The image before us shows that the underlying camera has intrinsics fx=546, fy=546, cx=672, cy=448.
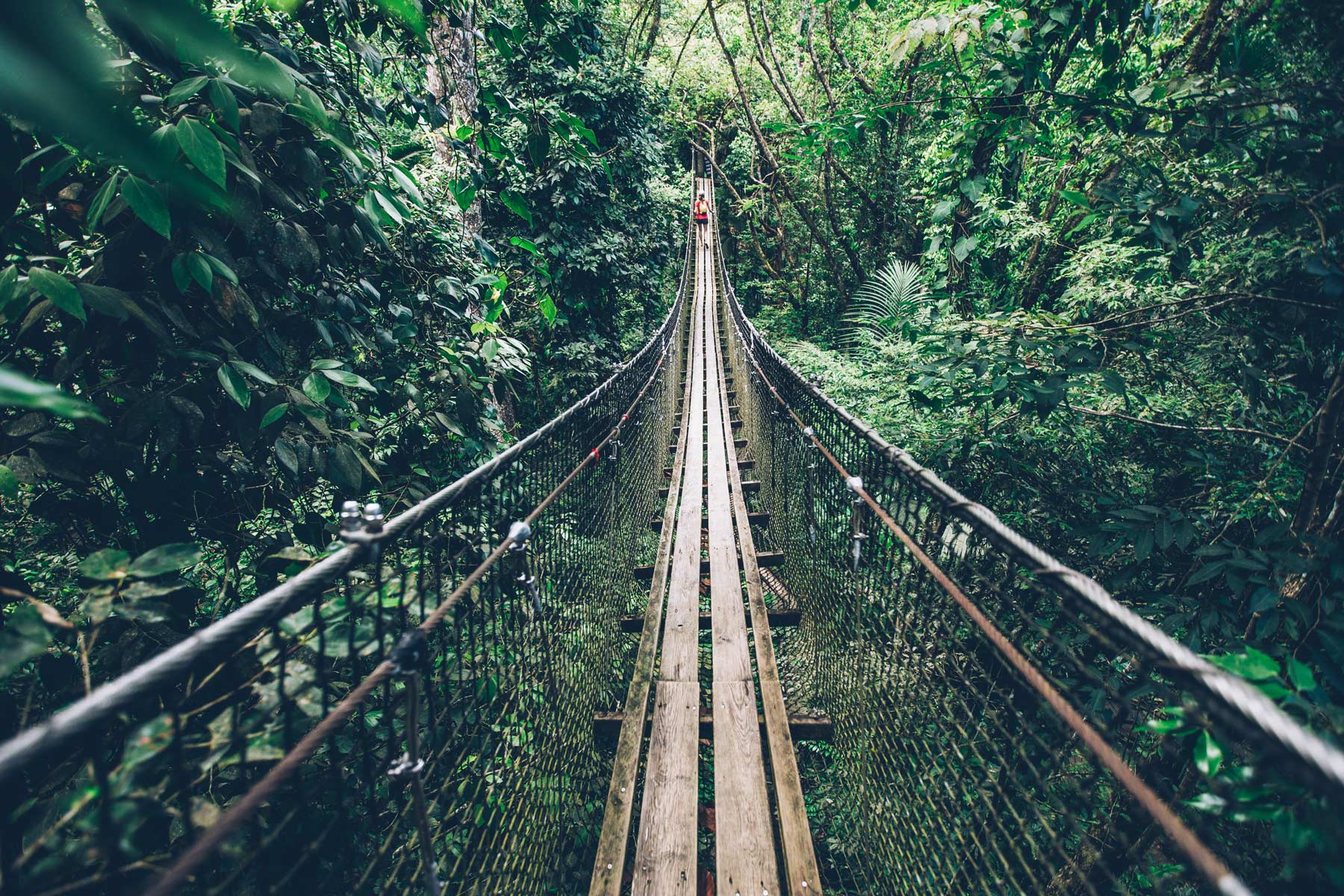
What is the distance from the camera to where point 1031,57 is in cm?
181

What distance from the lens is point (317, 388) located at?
3.87ft

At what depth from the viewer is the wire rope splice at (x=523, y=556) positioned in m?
1.20

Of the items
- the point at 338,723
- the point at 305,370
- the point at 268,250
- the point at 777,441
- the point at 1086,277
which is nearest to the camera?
the point at 338,723

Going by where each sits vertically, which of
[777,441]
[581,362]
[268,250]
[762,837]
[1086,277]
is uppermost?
[1086,277]

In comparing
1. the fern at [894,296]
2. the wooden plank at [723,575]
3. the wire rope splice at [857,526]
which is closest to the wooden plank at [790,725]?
the wooden plank at [723,575]

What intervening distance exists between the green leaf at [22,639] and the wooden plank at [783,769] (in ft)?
5.73

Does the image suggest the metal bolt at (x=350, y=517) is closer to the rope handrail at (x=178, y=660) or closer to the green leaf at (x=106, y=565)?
the rope handrail at (x=178, y=660)

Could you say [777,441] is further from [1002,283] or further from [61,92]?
[61,92]

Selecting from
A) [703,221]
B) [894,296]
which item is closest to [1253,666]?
[894,296]

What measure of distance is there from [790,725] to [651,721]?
A: 0.56 m

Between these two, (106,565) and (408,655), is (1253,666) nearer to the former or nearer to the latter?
(408,655)

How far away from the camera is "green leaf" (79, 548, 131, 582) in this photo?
641 mm

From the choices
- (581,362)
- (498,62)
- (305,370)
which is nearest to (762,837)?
(305,370)

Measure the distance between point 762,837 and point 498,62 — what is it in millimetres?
6027
